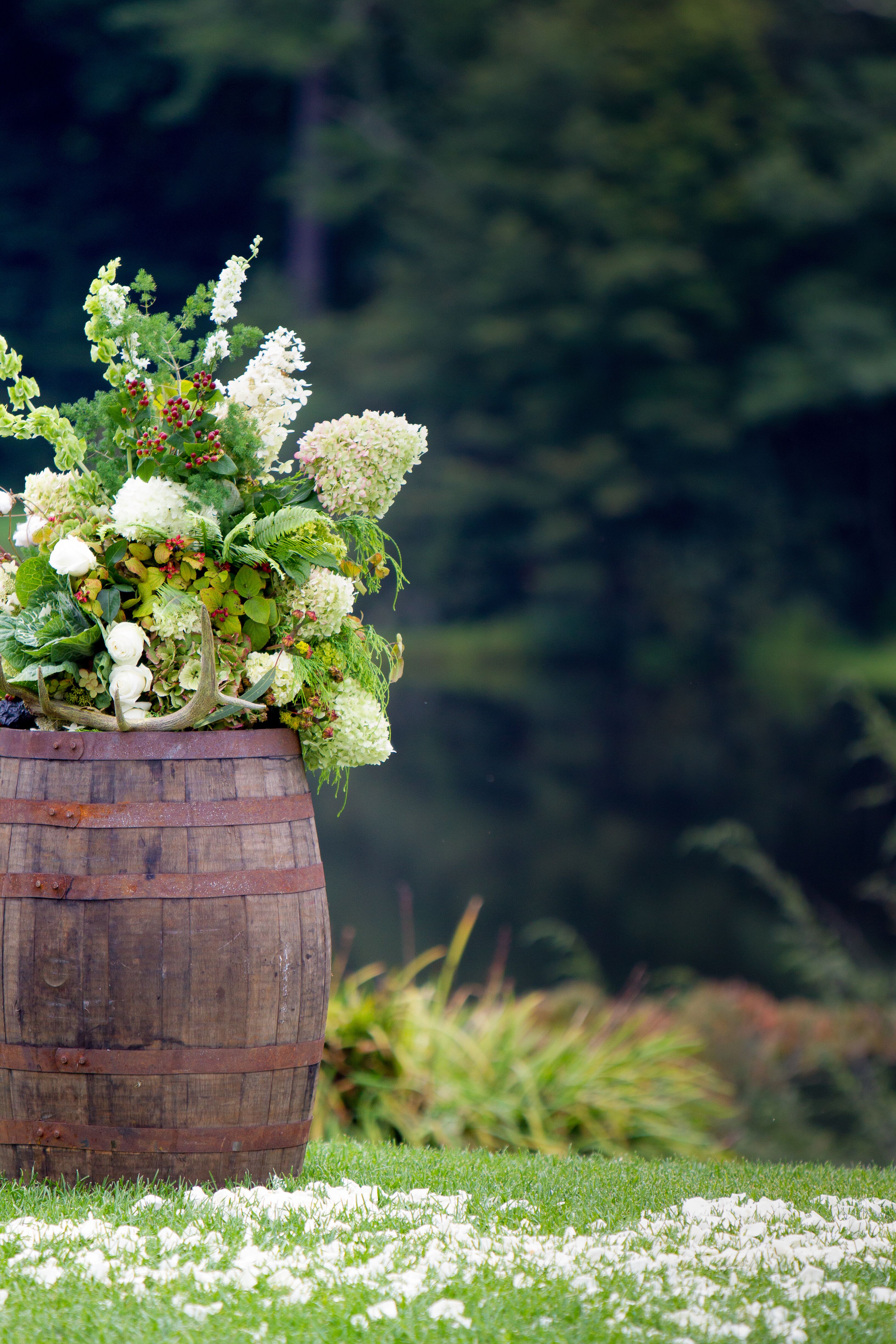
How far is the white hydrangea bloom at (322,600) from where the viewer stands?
11.3ft

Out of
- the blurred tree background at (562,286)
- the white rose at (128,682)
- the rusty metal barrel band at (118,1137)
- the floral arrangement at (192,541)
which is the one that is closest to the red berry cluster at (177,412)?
the floral arrangement at (192,541)

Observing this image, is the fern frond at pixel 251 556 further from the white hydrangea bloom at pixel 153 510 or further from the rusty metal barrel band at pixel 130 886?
the rusty metal barrel band at pixel 130 886

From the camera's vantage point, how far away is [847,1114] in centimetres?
922

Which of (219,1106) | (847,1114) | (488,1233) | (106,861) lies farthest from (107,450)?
(847,1114)

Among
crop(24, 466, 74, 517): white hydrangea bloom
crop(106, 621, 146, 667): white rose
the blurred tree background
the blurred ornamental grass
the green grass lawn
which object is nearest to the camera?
the green grass lawn

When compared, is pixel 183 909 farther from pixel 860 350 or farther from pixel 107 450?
pixel 860 350

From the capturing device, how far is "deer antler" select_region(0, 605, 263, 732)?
3.27m

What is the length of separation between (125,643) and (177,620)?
0.43ft

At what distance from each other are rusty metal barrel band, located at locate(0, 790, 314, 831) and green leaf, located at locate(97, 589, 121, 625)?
1.43 ft

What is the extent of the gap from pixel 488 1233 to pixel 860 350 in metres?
28.1

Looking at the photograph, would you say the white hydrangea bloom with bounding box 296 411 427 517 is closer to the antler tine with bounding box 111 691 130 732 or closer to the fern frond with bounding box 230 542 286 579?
the fern frond with bounding box 230 542 286 579

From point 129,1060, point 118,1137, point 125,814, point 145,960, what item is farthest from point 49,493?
point 118,1137

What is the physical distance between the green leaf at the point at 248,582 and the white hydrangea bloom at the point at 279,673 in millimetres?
147

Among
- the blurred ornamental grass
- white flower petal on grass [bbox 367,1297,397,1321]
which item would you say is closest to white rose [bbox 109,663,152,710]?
white flower petal on grass [bbox 367,1297,397,1321]
